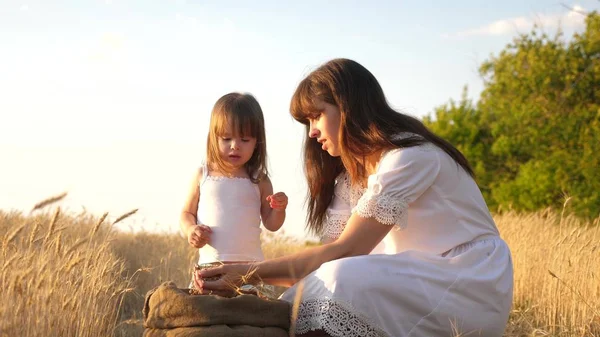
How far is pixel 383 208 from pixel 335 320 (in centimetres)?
57

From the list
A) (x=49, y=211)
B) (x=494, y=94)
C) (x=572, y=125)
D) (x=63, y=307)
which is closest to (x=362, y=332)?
(x=63, y=307)

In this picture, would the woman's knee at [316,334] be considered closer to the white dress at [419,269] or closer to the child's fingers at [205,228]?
the white dress at [419,269]

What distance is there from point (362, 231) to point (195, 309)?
34.2 inches

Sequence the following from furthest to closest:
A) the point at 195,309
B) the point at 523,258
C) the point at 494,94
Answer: the point at 494,94, the point at 523,258, the point at 195,309

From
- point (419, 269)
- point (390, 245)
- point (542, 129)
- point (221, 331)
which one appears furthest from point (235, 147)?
point (542, 129)

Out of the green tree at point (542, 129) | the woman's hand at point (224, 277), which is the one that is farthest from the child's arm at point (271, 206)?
the green tree at point (542, 129)

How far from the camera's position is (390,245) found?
3.83 m

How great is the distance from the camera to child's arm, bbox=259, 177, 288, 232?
15.1ft

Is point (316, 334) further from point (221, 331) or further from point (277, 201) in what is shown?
point (277, 201)

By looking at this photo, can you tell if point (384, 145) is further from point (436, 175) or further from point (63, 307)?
point (63, 307)

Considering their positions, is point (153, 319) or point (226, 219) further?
point (226, 219)

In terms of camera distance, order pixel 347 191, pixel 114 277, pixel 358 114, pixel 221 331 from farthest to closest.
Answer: pixel 114 277 < pixel 347 191 < pixel 358 114 < pixel 221 331

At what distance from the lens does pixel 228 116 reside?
4.77 meters

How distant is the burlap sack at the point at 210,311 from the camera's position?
3.08 metres
